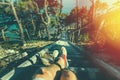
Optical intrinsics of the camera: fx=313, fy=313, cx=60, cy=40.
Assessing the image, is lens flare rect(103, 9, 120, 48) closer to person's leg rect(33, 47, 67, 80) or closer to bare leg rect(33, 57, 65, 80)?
person's leg rect(33, 47, 67, 80)

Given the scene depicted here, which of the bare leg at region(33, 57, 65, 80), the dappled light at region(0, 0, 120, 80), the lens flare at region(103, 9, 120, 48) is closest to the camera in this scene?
the bare leg at region(33, 57, 65, 80)

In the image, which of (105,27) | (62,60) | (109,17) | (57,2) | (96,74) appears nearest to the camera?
(96,74)

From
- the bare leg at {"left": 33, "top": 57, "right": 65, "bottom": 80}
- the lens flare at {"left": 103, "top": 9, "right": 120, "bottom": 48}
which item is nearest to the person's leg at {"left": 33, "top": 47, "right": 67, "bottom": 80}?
the bare leg at {"left": 33, "top": 57, "right": 65, "bottom": 80}

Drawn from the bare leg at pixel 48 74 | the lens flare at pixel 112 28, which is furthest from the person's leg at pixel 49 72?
the lens flare at pixel 112 28

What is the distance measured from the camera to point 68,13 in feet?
228

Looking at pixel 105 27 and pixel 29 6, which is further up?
pixel 29 6

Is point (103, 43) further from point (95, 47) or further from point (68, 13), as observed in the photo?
point (68, 13)

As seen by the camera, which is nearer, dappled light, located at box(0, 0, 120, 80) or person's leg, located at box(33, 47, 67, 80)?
person's leg, located at box(33, 47, 67, 80)

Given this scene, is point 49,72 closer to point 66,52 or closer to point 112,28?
point 66,52

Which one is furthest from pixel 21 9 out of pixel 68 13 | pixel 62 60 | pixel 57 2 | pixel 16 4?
pixel 62 60

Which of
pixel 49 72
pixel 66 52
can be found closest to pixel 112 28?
pixel 66 52

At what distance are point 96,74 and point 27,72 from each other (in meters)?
1.87

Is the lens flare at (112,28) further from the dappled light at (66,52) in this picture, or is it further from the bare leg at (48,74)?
the bare leg at (48,74)

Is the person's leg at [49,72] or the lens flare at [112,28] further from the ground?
the lens flare at [112,28]
